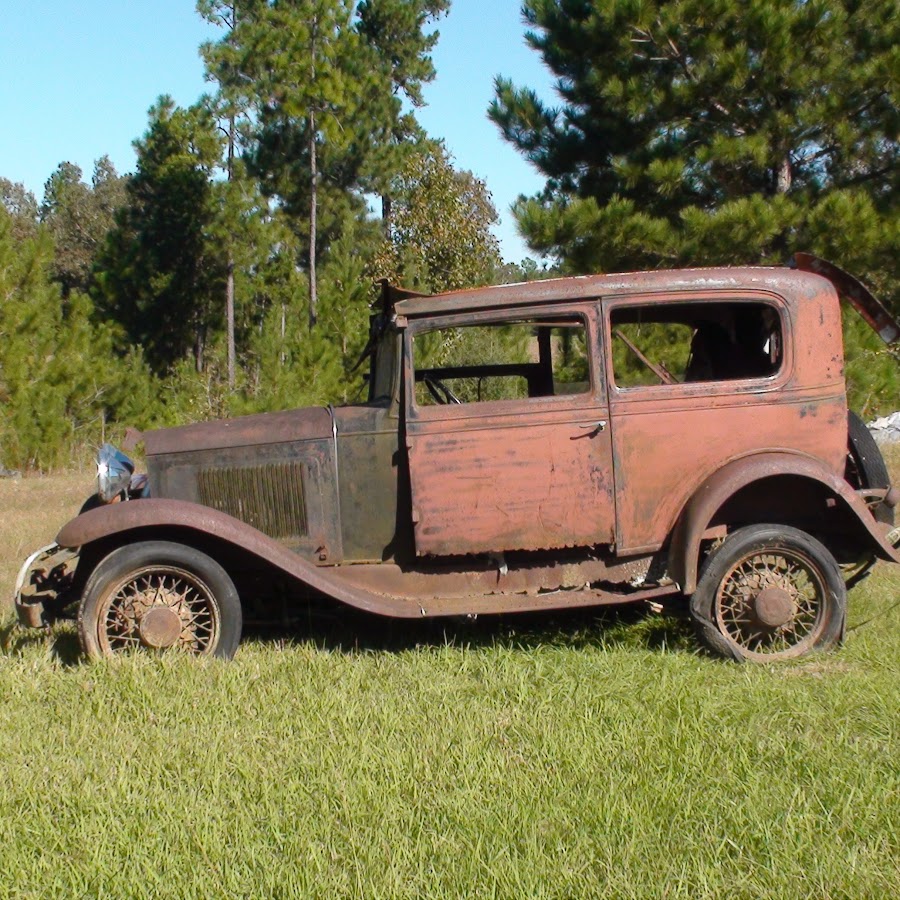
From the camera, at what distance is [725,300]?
5.63 meters

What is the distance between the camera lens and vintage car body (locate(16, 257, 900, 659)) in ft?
17.8

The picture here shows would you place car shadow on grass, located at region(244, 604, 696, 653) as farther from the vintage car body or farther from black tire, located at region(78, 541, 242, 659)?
black tire, located at region(78, 541, 242, 659)

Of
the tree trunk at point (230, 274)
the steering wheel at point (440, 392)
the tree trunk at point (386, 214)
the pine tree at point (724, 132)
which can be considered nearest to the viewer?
the steering wheel at point (440, 392)

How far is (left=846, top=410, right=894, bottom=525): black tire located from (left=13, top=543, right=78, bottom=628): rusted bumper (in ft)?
13.7

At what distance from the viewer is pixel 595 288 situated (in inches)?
218

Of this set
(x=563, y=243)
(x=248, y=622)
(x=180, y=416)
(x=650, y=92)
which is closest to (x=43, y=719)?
(x=248, y=622)

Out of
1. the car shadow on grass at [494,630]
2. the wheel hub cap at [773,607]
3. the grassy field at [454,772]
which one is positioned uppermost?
the wheel hub cap at [773,607]

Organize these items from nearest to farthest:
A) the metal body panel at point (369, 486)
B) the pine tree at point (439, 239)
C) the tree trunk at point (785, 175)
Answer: the metal body panel at point (369, 486) → the tree trunk at point (785, 175) → the pine tree at point (439, 239)

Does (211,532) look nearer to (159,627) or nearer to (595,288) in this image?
(159,627)

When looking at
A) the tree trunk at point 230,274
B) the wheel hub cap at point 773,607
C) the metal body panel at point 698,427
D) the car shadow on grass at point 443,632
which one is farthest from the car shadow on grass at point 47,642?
the tree trunk at point 230,274

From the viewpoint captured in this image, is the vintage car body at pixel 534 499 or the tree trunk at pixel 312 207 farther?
the tree trunk at pixel 312 207

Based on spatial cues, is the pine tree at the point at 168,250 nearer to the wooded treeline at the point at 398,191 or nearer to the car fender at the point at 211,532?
the wooded treeline at the point at 398,191

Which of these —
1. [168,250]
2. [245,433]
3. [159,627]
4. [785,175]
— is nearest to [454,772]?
[159,627]

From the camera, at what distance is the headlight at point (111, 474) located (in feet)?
19.6
